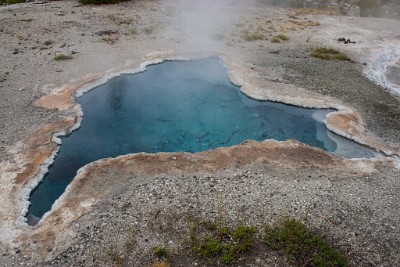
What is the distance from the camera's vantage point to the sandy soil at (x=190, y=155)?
8594 millimetres

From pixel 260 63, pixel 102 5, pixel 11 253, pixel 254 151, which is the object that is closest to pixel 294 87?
pixel 260 63

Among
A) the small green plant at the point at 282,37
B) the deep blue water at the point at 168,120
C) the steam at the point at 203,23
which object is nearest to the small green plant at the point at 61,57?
the deep blue water at the point at 168,120

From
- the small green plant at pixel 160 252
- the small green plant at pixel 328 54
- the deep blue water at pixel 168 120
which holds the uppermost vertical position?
the small green plant at pixel 328 54

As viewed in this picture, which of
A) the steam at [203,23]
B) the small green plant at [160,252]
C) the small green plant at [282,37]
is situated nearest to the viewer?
the small green plant at [160,252]

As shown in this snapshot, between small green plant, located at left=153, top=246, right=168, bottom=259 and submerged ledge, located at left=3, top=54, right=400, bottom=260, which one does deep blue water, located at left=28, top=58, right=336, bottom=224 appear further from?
small green plant, located at left=153, top=246, right=168, bottom=259

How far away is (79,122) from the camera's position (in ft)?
41.9

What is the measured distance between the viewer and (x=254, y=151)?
37.6 feet

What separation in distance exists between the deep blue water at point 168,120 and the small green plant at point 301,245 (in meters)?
4.21

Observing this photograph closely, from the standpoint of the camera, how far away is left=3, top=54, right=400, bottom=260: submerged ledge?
9266mm

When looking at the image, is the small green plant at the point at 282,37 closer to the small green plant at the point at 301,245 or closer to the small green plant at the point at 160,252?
the small green plant at the point at 301,245

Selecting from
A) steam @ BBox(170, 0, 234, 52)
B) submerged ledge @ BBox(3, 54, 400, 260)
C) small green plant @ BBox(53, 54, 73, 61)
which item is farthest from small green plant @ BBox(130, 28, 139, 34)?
small green plant @ BBox(53, 54, 73, 61)

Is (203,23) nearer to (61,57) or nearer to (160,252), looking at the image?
(61,57)

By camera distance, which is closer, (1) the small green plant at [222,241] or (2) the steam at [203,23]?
(1) the small green plant at [222,241]

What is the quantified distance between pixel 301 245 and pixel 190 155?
4240 millimetres
